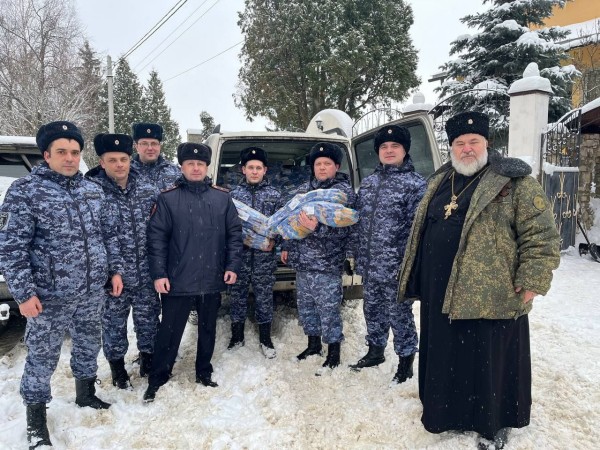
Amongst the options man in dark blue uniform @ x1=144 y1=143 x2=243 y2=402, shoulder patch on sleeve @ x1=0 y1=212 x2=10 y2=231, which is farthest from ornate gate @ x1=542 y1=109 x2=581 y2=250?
shoulder patch on sleeve @ x1=0 y1=212 x2=10 y2=231

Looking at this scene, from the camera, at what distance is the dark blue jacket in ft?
10.2

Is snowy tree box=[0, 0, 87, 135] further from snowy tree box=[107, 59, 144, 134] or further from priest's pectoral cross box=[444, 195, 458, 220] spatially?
priest's pectoral cross box=[444, 195, 458, 220]

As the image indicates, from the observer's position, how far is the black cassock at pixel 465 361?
243 cm

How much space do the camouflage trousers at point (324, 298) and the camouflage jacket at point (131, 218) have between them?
4.08 feet

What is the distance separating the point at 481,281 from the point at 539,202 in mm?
521

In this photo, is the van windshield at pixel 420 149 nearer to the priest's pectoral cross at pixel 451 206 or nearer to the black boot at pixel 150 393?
the priest's pectoral cross at pixel 451 206

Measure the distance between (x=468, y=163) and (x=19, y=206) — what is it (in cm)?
259

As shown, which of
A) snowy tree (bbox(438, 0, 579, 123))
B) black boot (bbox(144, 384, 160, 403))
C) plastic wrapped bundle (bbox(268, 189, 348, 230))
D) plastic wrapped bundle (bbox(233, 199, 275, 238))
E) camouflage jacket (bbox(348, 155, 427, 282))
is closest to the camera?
black boot (bbox(144, 384, 160, 403))

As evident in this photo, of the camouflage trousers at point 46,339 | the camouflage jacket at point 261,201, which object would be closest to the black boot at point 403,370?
the camouflage jacket at point 261,201

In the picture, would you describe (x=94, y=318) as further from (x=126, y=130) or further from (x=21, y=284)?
(x=126, y=130)

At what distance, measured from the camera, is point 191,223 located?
3166mm

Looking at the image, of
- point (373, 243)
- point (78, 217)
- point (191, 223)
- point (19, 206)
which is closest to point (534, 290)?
→ point (373, 243)

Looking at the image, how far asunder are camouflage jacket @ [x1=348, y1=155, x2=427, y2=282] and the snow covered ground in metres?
0.93

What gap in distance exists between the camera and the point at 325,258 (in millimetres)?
3494
